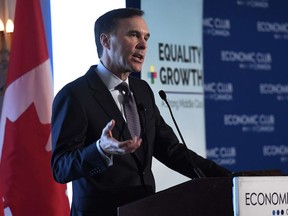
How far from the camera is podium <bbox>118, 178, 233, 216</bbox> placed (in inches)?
89.0

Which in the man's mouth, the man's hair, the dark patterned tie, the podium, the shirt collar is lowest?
the podium

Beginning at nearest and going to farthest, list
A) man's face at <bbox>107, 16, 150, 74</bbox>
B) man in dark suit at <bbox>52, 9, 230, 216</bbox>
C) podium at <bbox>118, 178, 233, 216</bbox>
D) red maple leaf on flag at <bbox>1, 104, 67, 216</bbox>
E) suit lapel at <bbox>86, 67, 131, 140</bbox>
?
1. podium at <bbox>118, 178, 233, 216</bbox>
2. man in dark suit at <bbox>52, 9, 230, 216</bbox>
3. suit lapel at <bbox>86, 67, 131, 140</bbox>
4. man's face at <bbox>107, 16, 150, 74</bbox>
5. red maple leaf on flag at <bbox>1, 104, 67, 216</bbox>

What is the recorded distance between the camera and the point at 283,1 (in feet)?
21.3

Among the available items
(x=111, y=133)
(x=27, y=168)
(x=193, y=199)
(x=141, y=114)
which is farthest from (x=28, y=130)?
(x=193, y=199)

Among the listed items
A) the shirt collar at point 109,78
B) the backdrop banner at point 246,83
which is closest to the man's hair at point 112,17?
the shirt collar at point 109,78

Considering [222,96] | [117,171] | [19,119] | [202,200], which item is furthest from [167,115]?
[202,200]

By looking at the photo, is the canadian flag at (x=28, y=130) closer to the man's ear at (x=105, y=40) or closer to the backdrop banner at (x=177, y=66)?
the man's ear at (x=105, y=40)

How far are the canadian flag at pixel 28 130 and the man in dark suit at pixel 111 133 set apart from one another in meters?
0.95

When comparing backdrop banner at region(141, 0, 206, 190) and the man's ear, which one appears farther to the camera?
backdrop banner at region(141, 0, 206, 190)

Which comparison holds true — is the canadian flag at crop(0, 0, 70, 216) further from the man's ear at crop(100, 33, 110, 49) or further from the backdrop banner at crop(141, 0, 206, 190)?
the backdrop banner at crop(141, 0, 206, 190)

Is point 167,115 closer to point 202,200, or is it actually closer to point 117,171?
point 117,171

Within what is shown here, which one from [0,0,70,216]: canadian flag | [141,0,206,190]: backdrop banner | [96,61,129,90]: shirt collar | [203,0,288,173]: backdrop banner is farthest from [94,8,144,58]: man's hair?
[203,0,288,173]: backdrop banner

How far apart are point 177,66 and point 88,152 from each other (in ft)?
10.1

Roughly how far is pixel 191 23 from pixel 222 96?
0.74m
